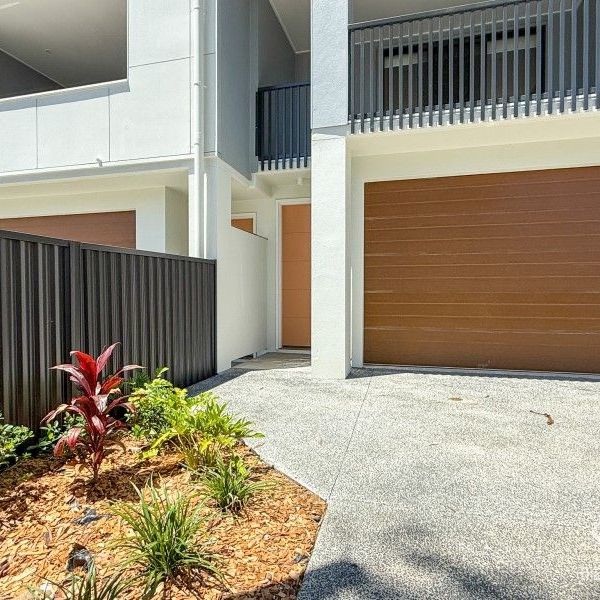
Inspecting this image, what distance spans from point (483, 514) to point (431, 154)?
16.7ft

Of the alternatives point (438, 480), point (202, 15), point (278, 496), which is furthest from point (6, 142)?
point (438, 480)

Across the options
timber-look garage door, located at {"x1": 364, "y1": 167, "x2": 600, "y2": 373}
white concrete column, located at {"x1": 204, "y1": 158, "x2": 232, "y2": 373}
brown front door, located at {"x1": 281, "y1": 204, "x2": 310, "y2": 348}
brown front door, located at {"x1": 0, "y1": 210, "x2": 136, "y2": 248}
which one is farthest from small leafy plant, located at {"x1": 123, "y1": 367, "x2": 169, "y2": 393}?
brown front door, located at {"x1": 281, "y1": 204, "x2": 310, "y2": 348}

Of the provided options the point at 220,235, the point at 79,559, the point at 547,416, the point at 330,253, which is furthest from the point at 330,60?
the point at 79,559

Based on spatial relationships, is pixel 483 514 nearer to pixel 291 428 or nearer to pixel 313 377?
pixel 291 428

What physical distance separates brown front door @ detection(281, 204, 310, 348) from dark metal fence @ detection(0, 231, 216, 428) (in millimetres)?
2690

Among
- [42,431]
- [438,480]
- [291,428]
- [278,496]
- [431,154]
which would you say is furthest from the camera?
[431,154]

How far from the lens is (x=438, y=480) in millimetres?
2693

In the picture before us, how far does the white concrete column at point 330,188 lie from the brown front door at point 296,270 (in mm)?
2349

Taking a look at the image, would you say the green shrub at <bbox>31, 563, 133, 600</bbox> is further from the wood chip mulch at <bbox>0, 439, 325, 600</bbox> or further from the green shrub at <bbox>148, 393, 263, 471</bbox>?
the green shrub at <bbox>148, 393, 263, 471</bbox>

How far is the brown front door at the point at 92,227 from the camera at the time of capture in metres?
7.08

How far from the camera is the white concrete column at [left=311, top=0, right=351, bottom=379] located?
5309mm

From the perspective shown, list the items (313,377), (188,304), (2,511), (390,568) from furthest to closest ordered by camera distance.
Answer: (313,377)
(188,304)
(2,511)
(390,568)

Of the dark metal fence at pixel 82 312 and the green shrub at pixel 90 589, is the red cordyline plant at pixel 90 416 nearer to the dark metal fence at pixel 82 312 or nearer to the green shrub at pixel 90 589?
the dark metal fence at pixel 82 312

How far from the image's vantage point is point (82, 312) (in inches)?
138
